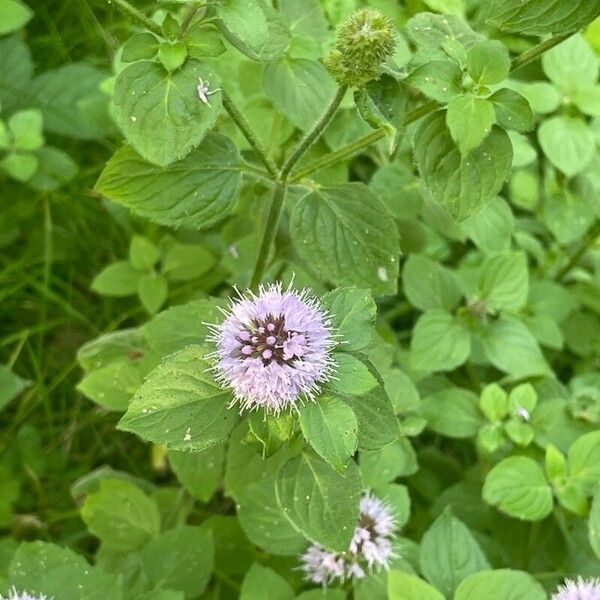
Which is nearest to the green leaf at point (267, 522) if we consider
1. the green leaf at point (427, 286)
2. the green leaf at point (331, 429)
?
the green leaf at point (331, 429)

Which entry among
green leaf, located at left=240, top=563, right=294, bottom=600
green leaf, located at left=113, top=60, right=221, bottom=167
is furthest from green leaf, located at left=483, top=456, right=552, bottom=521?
green leaf, located at left=113, top=60, right=221, bottom=167

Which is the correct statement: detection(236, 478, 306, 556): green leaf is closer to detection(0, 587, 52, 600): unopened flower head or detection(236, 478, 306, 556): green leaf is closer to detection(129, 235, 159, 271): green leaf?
detection(0, 587, 52, 600): unopened flower head

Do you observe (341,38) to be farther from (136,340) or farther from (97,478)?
(97,478)

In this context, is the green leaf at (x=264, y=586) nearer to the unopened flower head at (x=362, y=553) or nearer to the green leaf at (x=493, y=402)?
the unopened flower head at (x=362, y=553)

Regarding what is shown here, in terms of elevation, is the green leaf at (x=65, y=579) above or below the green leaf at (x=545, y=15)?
below

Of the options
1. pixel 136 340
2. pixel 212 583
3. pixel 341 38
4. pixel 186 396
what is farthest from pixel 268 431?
pixel 212 583

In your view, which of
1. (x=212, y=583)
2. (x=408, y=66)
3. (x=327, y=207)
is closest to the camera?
(x=408, y=66)
